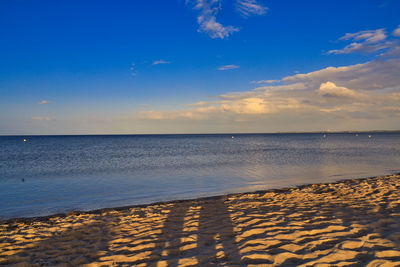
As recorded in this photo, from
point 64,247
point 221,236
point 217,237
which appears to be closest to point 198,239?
point 217,237

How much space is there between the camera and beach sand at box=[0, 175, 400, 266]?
15.4 ft

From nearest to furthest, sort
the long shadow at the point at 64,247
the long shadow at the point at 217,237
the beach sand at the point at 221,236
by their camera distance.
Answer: the beach sand at the point at 221,236 < the long shadow at the point at 217,237 < the long shadow at the point at 64,247

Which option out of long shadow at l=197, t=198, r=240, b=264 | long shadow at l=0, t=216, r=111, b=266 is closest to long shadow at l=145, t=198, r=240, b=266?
long shadow at l=197, t=198, r=240, b=264

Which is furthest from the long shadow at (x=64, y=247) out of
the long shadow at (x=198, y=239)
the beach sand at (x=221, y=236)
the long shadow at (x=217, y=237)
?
the long shadow at (x=217, y=237)

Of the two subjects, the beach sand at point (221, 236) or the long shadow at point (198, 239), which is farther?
the long shadow at point (198, 239)

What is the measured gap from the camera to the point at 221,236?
603 cm

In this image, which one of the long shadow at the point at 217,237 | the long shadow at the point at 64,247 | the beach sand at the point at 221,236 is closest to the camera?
the beach sand at the point at 221,236

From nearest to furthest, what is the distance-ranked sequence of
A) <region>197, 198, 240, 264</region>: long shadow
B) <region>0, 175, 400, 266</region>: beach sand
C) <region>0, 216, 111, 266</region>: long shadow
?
<region>0, 175, 400, 266</region>: beach sand, <region>197, 198, 240, 264</region>: long shadow, <region>0, 216, 111, 266</region>: long shadow

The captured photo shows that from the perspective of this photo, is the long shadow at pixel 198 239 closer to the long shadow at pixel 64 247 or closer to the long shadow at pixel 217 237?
the long shadow at pixel 217 237

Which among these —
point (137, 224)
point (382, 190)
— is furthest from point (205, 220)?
point (382, 190)

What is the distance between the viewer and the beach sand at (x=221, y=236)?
4.71 metres

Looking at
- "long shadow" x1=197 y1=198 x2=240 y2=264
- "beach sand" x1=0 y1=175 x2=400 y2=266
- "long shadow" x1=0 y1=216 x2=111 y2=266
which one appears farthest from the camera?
"long shadow" x1=0 y1=216 x2=111 y2=266

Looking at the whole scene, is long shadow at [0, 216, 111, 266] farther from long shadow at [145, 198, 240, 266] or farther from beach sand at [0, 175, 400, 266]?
long shadow at [145, 198, 240, 266]

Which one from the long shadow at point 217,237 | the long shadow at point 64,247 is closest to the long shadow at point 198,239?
the long shadow at point 217,237
